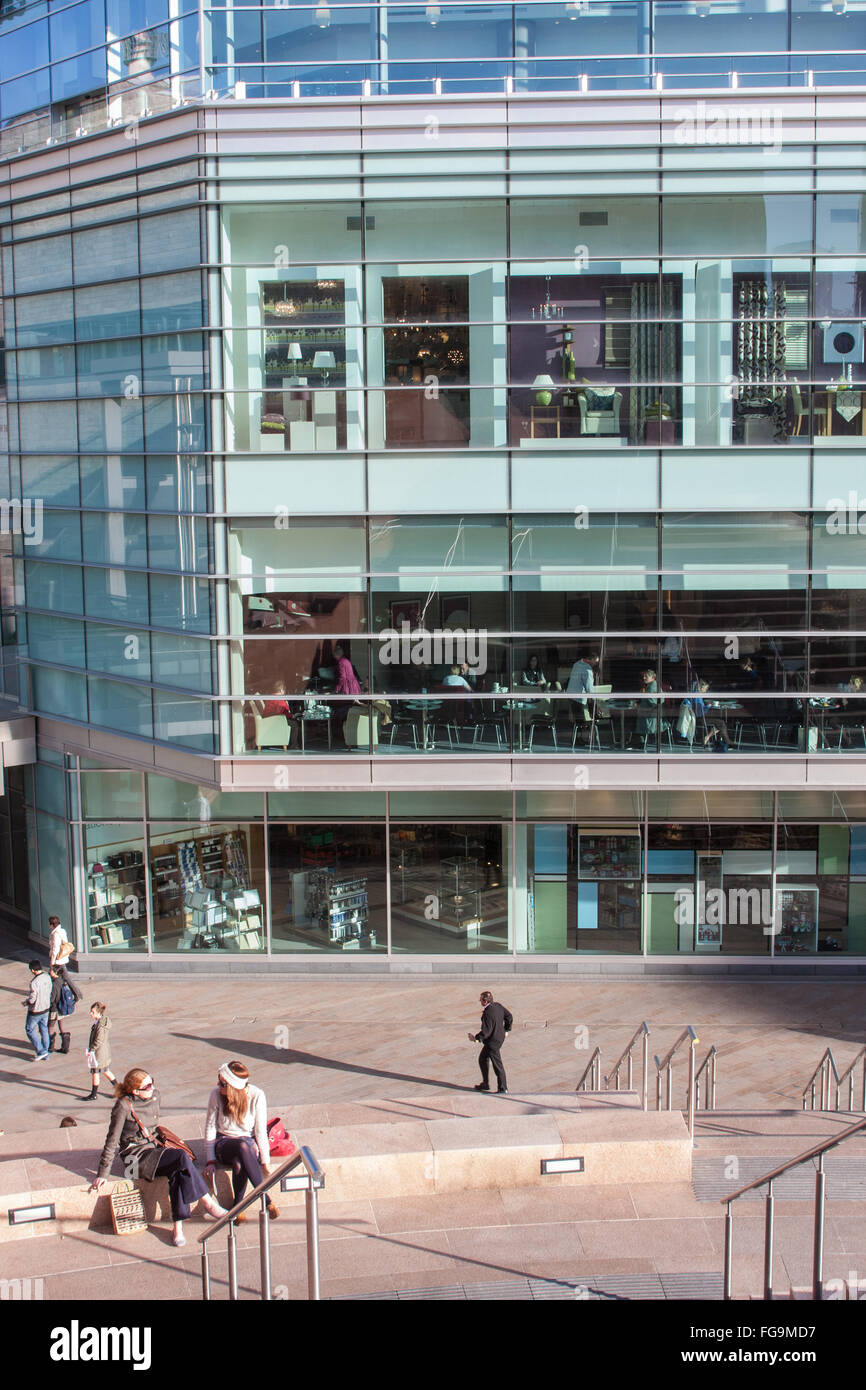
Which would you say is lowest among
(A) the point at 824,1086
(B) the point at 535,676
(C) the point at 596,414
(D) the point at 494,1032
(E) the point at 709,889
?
(A) the point at 824,1086

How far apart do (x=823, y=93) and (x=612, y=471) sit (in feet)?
17.9

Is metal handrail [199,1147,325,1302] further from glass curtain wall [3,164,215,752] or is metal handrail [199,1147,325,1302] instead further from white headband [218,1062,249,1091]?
Result: glass curtain wall [3,164,215,752]

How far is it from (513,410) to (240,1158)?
1090cm

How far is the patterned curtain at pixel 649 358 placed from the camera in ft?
60.6

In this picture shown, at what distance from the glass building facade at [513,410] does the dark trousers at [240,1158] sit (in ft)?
27.0

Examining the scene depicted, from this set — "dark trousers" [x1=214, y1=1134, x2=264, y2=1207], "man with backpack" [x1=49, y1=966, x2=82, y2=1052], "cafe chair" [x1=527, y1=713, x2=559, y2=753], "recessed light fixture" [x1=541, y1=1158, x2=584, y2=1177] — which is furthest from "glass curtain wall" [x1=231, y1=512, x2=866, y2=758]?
"dark trousers" [x1=214, y1=1134, x2=264, y2=1207]

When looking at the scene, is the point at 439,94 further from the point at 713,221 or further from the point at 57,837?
the point at 57,837

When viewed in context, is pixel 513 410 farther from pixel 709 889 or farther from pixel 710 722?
pixel 709 889

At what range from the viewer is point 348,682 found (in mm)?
19062

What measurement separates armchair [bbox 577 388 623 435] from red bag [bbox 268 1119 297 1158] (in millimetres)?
10300

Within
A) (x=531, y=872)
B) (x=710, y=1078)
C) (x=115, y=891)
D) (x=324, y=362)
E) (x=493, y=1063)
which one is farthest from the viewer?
(x=115, y=891)


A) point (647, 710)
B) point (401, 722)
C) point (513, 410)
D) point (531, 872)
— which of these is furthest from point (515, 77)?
point (531, 872)

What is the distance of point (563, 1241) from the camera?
1095 centimetres

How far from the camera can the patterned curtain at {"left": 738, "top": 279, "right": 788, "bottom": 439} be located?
18.3 meters
